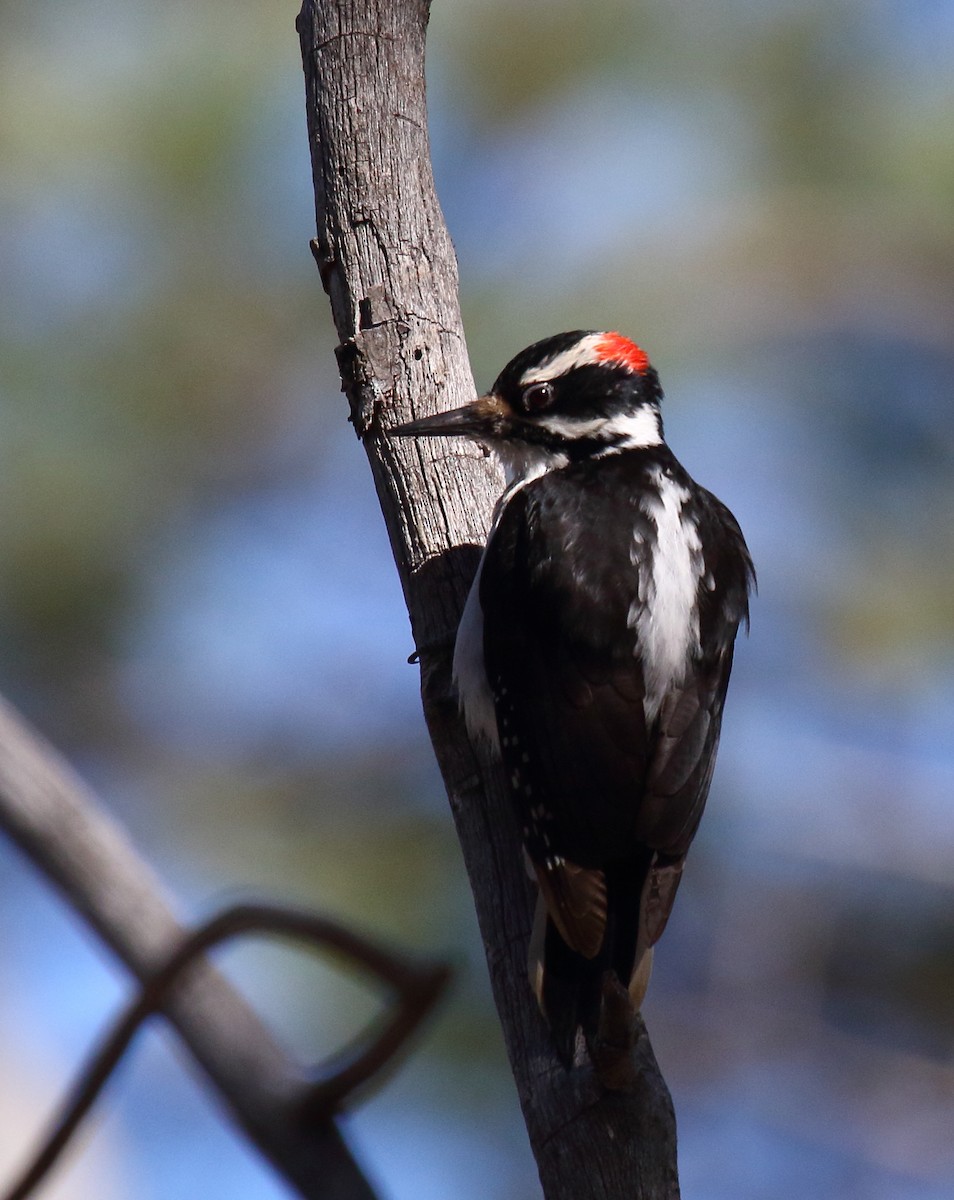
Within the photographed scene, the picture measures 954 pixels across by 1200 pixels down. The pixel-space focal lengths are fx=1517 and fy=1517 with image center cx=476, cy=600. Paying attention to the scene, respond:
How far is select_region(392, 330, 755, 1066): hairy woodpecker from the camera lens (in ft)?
7.42

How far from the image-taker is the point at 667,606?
2514 mm

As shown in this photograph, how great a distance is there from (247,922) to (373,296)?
157 centimetres

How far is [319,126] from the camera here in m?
2.52

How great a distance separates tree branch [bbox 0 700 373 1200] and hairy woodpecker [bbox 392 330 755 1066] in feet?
3.44

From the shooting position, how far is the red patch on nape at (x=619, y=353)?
307cm

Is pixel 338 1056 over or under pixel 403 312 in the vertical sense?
under

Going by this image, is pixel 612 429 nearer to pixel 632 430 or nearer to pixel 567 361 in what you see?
pixel 632 430

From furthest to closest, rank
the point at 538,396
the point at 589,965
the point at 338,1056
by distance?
the point at 538,396 < the point at 589,965 < the point at 338,1056

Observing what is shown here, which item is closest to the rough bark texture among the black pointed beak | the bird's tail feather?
the black pointed beak

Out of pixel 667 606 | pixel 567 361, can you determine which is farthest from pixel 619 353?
pixel 667 606

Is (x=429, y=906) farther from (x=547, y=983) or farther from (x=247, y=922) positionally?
(x=247, y=922)

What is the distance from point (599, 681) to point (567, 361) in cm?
84

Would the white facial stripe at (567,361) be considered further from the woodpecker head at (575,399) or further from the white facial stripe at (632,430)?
the white facial stripe at (632,430)

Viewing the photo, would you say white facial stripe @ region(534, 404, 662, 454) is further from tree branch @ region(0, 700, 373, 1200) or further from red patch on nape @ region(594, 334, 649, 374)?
tree branch @ region(0, 700, 373, 1200)
